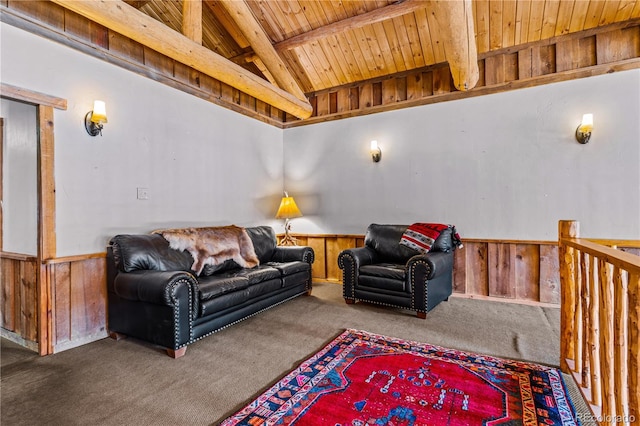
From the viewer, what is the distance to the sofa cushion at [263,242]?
161 inches

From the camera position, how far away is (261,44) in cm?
405

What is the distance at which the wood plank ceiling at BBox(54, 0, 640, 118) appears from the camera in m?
3.31

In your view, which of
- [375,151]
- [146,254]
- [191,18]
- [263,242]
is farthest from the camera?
[375,151]

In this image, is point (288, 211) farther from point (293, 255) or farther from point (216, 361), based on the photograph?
point (216, 361)

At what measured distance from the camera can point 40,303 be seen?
2.57 metres

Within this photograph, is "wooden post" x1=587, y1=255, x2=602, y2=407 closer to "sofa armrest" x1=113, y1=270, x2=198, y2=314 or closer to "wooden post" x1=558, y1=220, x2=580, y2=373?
"wooden post" x1=558, y1=220, x2=580, y2=373

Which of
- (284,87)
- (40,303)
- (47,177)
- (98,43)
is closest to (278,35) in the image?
(284,87)

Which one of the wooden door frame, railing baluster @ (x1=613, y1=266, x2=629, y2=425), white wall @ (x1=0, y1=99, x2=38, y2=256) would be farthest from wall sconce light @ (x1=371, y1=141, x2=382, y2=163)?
white wall @ (x1=0, y1=99, x2=38, y2=256)

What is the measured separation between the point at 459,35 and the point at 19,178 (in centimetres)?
418

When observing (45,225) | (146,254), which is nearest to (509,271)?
(146,254)

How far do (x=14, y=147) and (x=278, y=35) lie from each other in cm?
315

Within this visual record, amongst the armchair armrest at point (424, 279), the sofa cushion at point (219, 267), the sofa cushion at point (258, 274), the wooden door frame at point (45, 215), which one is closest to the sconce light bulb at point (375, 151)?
the armchair armrest at point (424, 279)

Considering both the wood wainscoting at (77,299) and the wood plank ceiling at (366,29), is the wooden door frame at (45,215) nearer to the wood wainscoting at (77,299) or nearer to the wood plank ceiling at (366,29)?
the wood wainscoting at (77,299)

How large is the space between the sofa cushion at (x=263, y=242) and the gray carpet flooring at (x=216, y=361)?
779 millimetres
